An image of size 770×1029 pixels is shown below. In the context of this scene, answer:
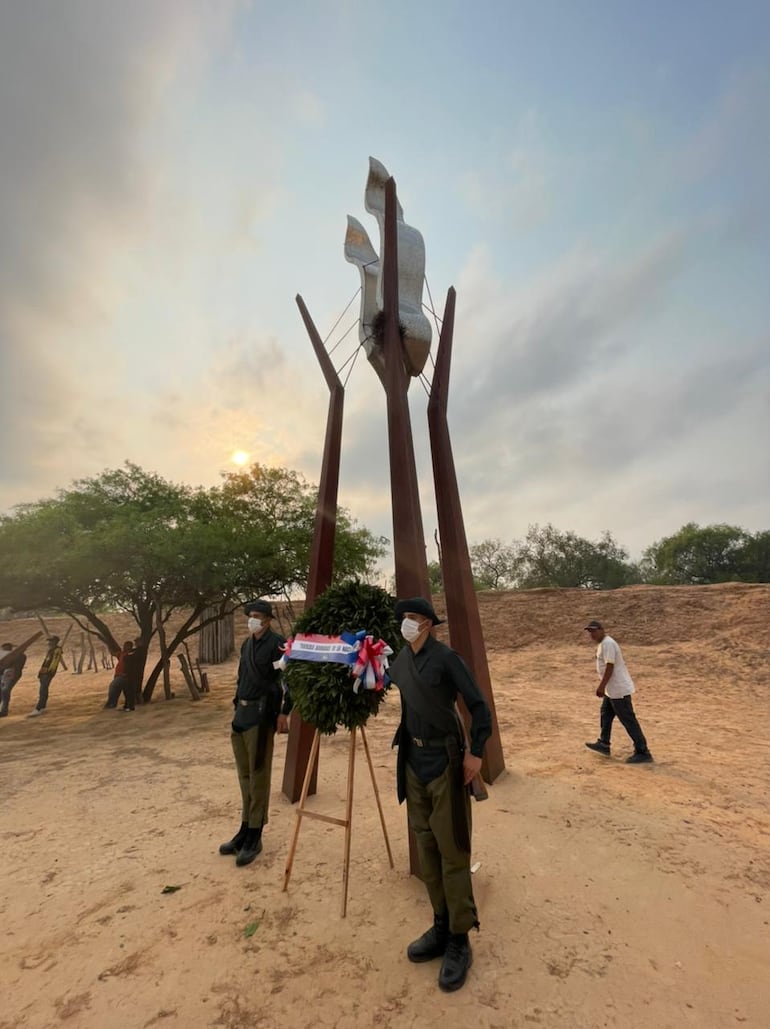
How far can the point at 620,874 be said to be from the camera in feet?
13.1

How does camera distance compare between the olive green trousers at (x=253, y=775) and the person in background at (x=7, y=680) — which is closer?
the olive green trousers at (x=253, y=775)

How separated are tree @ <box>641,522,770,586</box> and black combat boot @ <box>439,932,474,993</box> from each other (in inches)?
1542

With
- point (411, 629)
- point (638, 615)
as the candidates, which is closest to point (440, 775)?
point (411, 629)

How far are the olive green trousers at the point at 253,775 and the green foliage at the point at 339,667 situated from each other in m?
0.68

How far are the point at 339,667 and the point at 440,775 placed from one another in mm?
1177

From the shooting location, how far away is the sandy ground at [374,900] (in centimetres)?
271

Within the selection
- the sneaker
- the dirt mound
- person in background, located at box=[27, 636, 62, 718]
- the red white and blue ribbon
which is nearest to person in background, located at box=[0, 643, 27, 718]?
person in background, located at box=[27, 636, 62, 718]

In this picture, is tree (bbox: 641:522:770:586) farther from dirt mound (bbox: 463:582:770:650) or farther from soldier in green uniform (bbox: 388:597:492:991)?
soldier in green uniform (bbox: 388:597:492:991)

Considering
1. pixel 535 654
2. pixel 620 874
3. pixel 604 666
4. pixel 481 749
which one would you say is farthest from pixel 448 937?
pixel 535 654

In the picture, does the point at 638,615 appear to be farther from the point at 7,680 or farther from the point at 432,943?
the point at 7,680

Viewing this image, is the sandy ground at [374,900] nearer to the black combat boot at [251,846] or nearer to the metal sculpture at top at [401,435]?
the black combat boot at [251,846]

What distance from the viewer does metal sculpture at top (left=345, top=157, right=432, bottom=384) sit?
252 inches

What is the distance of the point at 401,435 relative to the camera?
5.82 m

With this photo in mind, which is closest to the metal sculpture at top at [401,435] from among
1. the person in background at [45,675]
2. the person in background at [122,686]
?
the person in background at [122,686]
